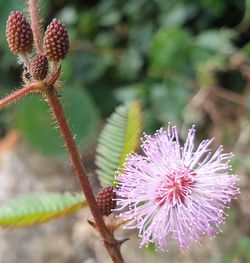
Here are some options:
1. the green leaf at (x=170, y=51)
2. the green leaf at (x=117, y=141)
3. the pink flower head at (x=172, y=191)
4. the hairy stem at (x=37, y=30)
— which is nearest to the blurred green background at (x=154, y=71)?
the green leaf at (x=170, y=51)

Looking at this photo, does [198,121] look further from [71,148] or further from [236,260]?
[71,148]

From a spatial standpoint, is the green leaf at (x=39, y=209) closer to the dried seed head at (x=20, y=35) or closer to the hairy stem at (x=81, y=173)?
the hairy stem at (x=81, y=173)

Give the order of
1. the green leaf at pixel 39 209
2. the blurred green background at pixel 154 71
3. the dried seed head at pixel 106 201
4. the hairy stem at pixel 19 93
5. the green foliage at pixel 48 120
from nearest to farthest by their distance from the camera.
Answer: the hairy stem at pixel 19 93 → the dried seed head at pixel 106 201 → the green leaf at pixel 39 209 → the blurred green background at pixel 154 71 → the green foliage at pixel 48 120

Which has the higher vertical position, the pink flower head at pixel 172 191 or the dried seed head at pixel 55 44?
the dried seed head at pixel 55 44

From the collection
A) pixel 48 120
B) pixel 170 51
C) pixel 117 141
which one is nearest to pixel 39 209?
pixel 117 141

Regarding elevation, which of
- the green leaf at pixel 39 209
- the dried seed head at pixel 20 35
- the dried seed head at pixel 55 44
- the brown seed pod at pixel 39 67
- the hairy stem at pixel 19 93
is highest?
the dried seed head at pixel 20 35

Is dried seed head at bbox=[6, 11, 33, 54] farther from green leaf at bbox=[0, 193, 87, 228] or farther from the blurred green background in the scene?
the blurred green background
